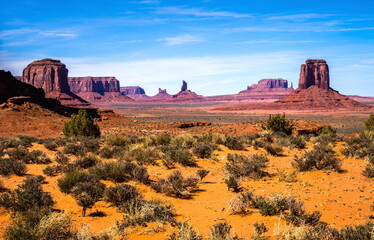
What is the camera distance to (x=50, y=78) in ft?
497

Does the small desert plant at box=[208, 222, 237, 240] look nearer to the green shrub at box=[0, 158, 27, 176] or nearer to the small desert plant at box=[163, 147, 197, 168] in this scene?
the small desert plant at box=[163, 147, 197, 168]

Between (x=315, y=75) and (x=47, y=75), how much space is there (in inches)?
5799

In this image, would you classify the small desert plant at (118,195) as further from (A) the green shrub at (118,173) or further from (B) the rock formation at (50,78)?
(B) the rock formation at (50,78)

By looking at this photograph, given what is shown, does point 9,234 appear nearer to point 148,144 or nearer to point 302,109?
point 148,144

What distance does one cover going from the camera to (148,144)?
21.2 meters

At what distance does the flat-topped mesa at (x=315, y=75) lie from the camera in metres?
161

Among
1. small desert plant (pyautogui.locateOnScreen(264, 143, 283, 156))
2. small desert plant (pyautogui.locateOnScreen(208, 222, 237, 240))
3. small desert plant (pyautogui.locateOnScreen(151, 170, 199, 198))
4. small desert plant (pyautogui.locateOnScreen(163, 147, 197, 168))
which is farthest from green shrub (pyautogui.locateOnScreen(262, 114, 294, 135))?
small desert plant (pyautogui.locateOnScreen(208, 222, 237, 240))

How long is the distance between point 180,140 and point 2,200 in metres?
14.0

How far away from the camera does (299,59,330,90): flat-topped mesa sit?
161 m

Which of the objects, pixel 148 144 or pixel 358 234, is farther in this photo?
pixel 148 144

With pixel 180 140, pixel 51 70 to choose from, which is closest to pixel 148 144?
pixel 180 140

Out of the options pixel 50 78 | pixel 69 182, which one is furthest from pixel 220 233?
pixel 50 78

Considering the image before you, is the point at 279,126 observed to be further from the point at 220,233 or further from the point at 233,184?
the point at 220,233

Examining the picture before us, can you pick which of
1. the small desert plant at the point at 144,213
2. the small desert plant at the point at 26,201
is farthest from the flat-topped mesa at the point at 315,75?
the small desert plant at the point at 26,201
